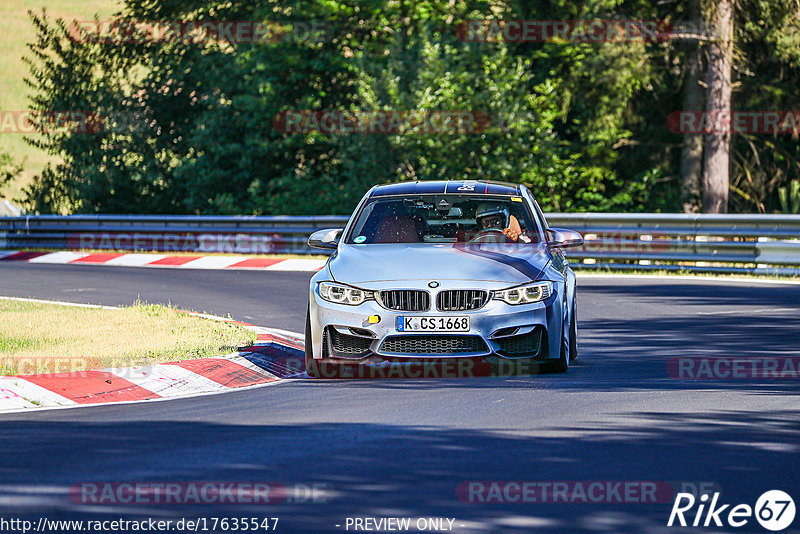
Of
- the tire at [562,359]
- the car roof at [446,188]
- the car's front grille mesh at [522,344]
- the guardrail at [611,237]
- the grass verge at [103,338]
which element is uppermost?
the car roof at [446,188]

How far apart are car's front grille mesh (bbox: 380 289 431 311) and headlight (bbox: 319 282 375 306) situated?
0.14 meters

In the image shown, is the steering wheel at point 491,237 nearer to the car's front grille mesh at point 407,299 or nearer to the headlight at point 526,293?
the headlight at point 526,293

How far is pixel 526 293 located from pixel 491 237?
118 centimetres

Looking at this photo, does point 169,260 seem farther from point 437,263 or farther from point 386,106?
point 437,263

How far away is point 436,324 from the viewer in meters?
10.1

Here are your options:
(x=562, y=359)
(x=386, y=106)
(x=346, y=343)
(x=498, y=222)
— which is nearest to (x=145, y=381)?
(x=346, y=343)

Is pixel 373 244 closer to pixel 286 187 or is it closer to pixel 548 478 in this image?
pixel 548 478

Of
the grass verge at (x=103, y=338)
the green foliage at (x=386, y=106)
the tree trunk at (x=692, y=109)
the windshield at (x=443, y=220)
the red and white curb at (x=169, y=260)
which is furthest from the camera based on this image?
the tree trunk at (x=692, y=109)

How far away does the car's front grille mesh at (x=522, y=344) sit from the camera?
1023cm

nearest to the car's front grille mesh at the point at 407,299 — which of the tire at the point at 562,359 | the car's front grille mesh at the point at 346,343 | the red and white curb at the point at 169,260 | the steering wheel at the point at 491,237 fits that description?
the car's front grille mesh at the point at 346,343

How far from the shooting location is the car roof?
1187 cm

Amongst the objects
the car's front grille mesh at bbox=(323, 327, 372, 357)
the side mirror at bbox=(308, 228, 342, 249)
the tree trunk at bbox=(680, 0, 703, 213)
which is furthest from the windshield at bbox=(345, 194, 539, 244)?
the tree trunk at bbox=(680, 0, 703, 213)

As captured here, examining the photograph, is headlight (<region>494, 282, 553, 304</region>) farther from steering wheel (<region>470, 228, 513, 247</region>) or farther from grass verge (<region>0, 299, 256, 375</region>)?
grass verge (<region>0, 299, 256, 375</region>)

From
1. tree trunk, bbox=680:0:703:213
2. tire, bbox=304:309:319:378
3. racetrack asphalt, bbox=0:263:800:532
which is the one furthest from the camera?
tree trunk, bbox=680:0:703:213
